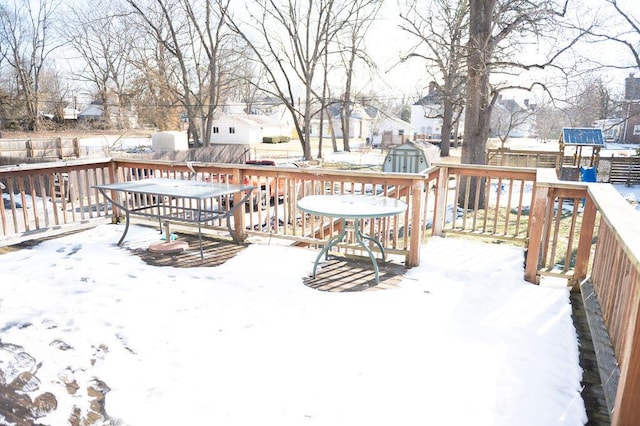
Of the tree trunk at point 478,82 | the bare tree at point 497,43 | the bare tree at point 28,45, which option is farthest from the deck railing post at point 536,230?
the bare tree at point 28,45

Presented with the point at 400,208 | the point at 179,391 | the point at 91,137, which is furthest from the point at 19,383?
the point at 91,137

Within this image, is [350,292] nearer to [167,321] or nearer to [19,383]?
[167,321]

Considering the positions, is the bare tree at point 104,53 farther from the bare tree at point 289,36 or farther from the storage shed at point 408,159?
the storage shed at point 408,159

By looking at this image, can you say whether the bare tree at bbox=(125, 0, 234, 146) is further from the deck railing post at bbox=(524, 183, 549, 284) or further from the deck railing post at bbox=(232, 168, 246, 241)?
the deck railing post at bbox=(524, 183, 549, 284)

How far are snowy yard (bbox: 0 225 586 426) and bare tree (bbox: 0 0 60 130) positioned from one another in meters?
29.9

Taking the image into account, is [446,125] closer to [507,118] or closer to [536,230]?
[536,230]

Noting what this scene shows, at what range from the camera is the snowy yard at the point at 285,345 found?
6.64 feet

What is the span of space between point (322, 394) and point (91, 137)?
25940 millimetres

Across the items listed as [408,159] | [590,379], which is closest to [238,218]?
[590,379]

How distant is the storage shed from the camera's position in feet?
39.3

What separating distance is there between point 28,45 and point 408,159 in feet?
96.2

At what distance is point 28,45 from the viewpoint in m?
28.6

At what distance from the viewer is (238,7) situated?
54.2 feet

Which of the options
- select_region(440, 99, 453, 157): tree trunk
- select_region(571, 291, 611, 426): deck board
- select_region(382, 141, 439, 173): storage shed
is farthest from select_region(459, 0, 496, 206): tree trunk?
select_region(440, 99, 453, 157): tree trunk
